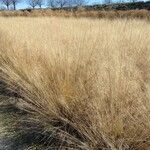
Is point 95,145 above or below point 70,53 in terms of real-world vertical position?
below

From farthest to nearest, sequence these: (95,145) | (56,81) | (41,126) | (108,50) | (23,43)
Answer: (23,43)
(108,50)
(56,81)
(41,126)
(95,145)

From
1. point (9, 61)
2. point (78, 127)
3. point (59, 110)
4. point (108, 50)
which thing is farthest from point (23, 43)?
point (78, 127)

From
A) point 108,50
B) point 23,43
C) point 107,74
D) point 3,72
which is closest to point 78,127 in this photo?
point 107,74

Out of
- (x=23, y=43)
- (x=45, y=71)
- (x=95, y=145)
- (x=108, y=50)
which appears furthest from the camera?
(x=23, y=43)

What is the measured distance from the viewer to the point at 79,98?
4703mm

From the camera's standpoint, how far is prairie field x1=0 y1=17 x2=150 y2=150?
13.0ft

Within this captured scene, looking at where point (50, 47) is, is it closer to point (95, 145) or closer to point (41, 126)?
point (41, 126)

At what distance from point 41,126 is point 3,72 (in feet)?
9.42

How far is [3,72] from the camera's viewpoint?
741 cm

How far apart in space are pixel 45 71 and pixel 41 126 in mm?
1102

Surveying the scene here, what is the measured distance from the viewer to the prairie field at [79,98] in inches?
156

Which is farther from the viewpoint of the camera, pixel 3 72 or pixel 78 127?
pixel 3 72

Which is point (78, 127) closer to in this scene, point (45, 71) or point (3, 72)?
point (45, 71)

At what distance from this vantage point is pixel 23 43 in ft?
27.1
